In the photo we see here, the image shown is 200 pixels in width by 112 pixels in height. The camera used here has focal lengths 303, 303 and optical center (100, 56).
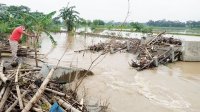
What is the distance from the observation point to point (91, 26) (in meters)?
57.5

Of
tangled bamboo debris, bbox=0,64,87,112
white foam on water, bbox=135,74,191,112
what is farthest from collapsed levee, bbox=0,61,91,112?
white foam on water, bbox=135,74,191,112

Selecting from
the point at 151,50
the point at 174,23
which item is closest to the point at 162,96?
the point at 151,50

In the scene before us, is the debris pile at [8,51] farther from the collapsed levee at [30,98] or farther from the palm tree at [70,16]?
the palm tree at [70,16]

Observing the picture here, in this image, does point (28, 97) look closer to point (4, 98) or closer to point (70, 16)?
point (4, 98)

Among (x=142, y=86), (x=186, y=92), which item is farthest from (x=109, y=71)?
(x=186, y=92)

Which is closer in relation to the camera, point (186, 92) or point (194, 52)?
point (186, 92)

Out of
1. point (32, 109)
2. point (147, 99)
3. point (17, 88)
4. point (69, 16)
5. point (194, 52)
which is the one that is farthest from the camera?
point (69, 16)

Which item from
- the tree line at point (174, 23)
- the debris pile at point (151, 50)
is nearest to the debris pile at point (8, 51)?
the debris pile at point (151, 50)

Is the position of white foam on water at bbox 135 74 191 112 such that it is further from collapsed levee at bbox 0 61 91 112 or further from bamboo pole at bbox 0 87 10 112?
bamboo pole at bbox 0 87 10 112

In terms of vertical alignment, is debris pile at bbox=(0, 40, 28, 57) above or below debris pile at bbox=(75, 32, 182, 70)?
above

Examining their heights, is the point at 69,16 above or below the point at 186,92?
above

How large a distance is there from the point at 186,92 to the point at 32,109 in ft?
22.1

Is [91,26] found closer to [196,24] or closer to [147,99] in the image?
[196,24]

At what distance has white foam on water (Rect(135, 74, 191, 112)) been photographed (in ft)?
30.8
